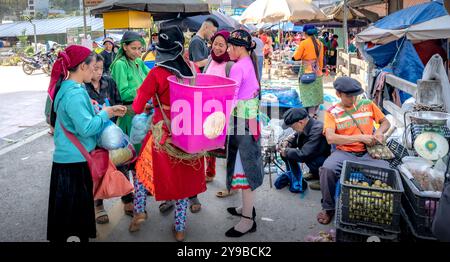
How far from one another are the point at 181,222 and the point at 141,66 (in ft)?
5.98

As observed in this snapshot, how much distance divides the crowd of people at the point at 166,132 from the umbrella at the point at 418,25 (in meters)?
2.32

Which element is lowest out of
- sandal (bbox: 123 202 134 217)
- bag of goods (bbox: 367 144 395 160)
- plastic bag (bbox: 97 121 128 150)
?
sandal (bbox: 123 202 134 217)

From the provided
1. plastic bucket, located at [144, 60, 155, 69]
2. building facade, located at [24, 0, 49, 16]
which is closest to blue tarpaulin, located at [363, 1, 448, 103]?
plastic bucket, located at [144, 60, 155, 69]

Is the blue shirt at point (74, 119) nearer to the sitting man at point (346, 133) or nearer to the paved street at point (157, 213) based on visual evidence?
the paved street at point (157, 213)

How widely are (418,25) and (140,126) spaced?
4.37 metres

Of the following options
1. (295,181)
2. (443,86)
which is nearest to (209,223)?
(295,181)

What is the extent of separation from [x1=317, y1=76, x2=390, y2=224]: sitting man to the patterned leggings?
1.34 metres

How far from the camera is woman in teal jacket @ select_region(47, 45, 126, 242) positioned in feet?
9.66

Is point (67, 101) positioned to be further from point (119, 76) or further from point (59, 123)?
point (119, 76)

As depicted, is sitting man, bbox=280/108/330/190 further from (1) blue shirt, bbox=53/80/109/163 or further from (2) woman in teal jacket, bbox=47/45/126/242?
(1) blue shirt, bbox=53/80/109/163

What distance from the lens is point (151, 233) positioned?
3.76 m

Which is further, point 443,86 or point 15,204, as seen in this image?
point 15,204

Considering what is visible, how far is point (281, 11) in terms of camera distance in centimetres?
1120

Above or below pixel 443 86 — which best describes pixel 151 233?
below
